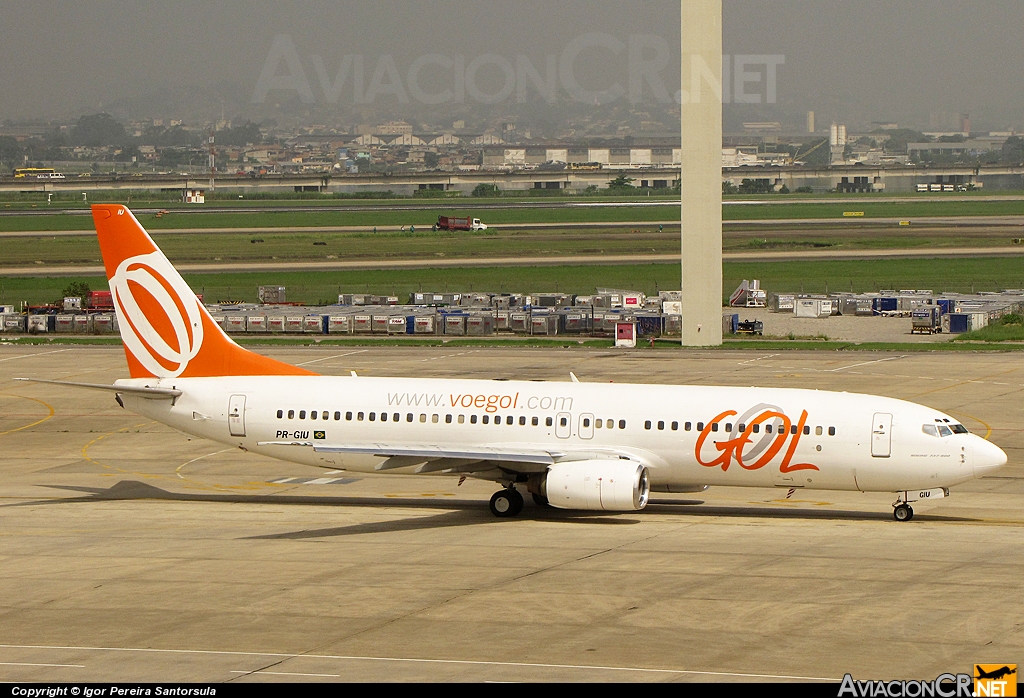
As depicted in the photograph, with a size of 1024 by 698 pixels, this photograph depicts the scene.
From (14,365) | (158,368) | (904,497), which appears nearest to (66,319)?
(14,365)

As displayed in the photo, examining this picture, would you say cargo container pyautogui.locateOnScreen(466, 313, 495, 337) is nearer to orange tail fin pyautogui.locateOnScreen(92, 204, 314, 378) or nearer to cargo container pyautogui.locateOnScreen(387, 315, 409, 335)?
cargo container pyautogui.locateOnScreen(387, 315, 409, 335)

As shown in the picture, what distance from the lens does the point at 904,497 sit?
39.3 meters

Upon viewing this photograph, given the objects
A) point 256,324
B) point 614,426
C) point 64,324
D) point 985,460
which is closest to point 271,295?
point 256,324

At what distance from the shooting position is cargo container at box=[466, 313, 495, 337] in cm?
9606

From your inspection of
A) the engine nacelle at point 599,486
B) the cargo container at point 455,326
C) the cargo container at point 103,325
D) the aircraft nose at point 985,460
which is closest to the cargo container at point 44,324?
the cargo container at point 103,325

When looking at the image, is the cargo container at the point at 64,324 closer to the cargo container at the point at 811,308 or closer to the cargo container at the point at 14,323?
the cargo container at the point at 14,323

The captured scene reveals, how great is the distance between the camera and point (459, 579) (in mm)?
32000

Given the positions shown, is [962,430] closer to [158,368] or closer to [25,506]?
[158,368]

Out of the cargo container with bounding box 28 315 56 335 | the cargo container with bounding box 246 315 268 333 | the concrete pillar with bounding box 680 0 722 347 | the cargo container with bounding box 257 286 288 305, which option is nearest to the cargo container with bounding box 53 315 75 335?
the cargo container with bounding box 28 315 56 335

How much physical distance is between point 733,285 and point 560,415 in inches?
3845

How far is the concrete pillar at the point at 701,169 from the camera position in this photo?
8262 cm

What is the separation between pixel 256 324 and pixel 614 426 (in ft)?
206

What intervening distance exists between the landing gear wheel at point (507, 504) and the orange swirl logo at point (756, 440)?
5797mm

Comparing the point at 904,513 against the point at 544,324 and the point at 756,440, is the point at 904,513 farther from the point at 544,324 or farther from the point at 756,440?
the point at 544,324
